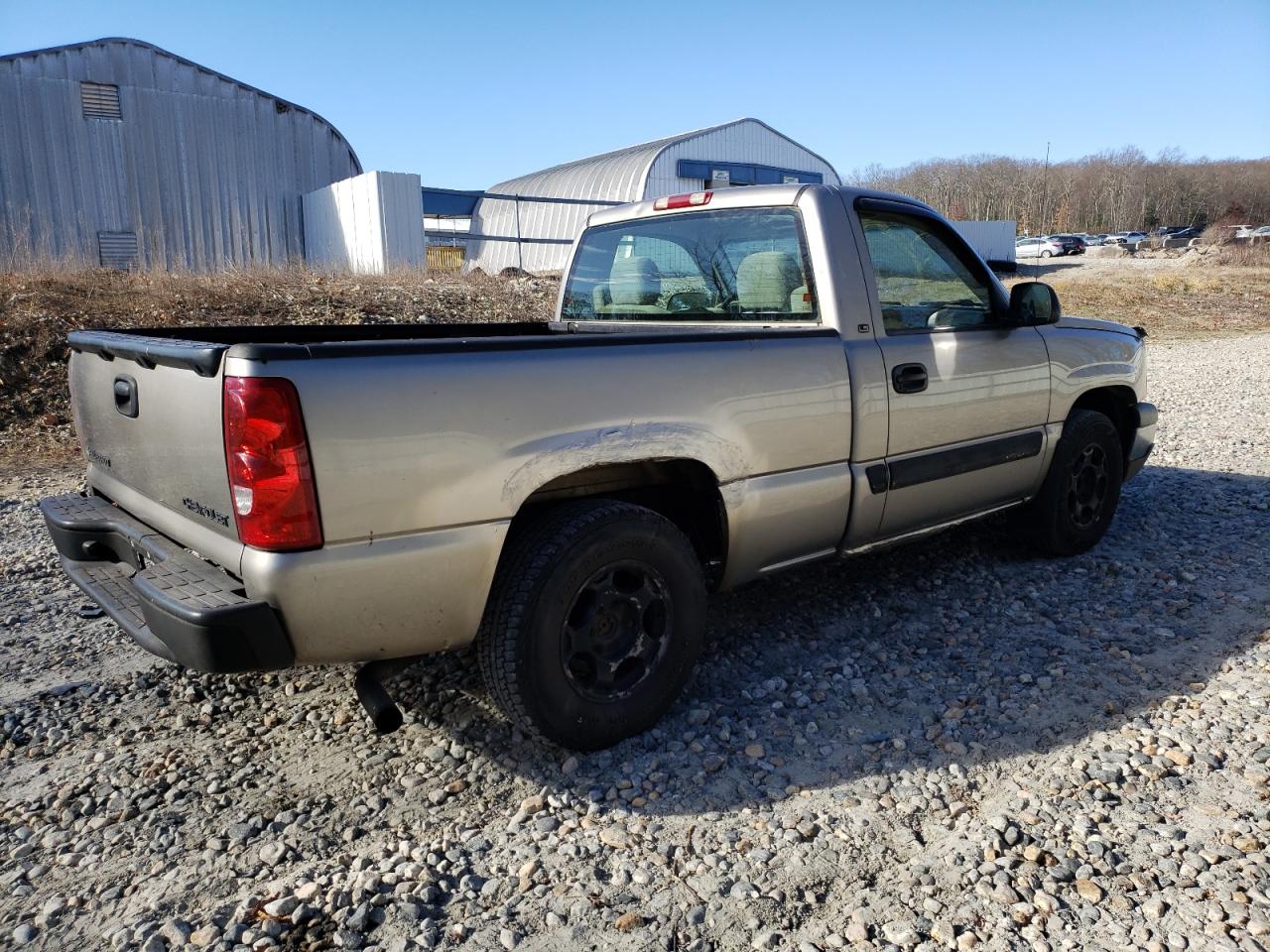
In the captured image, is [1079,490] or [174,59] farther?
[174,59]

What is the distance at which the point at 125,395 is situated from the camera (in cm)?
314

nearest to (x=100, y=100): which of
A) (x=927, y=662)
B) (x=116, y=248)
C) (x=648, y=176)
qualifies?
(x=116, y=248)

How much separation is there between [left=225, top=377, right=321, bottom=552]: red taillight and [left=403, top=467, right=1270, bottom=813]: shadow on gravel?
1.14 meters

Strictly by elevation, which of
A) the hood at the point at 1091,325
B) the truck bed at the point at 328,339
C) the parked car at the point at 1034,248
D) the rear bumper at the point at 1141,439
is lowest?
the rear bumper at the point at 1141,439

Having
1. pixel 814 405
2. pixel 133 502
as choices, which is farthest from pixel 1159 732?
pixel 133 502

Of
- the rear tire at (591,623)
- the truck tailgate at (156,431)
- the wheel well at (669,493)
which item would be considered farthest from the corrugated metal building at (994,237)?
the truck tailgate at (156,431)

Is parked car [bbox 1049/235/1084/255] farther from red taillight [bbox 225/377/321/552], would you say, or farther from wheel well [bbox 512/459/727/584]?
red taillight [bbox 225/377/321/552]

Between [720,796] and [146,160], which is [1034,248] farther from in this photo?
[720,796]

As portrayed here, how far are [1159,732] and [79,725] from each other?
3.84m

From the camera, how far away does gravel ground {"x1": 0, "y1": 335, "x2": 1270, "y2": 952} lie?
237cm

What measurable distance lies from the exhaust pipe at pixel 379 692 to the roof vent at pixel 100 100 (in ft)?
68.5

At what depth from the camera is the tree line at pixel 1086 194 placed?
83812 mm

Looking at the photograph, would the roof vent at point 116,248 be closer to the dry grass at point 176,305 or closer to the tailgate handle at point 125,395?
the dry grass at point 176,305

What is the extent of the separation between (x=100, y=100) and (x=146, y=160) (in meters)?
1.40
